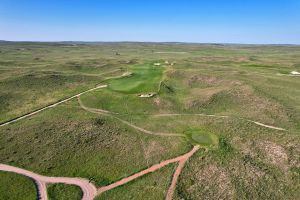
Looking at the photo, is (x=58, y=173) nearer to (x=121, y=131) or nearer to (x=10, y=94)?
(x=121, y=131)

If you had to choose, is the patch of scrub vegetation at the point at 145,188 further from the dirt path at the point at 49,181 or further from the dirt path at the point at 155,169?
the dirt path at the point at 49,181

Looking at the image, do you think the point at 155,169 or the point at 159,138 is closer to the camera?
the point at 155,169

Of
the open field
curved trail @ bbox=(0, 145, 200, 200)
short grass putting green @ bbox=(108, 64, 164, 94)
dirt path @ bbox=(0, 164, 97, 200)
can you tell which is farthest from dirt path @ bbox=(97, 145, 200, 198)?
short grass putting green @ bbox=(108, 64, 164, 94)

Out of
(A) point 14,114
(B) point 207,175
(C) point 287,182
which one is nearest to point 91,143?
(B) point 207,175

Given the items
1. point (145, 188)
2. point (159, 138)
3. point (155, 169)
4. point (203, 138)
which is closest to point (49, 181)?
point (145, 188)

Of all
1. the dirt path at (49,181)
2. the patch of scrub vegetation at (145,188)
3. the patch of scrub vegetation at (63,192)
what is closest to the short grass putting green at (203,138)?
the patch of scrub vegetation at (145,188)

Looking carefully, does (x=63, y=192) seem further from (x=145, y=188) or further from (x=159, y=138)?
(x=159, y=138)
